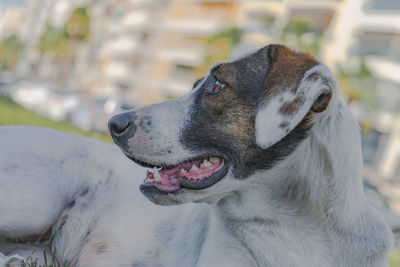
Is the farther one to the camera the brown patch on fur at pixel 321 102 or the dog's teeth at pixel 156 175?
the dog's teeth at pixel 156 175

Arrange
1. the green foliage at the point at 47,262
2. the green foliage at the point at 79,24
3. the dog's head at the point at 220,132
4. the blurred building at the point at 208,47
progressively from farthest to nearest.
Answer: the green foliage at the point at 79,24 → the blurred building at the point at 208,47 → the green foliage at the point at 47,262 → the dog's head at the point at 220,132

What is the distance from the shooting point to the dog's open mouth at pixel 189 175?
7.86 ft

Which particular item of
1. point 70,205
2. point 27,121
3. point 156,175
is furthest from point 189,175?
point 27,121

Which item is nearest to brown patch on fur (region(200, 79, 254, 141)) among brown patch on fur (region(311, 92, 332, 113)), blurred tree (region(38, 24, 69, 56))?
brown patch on fur (region(311, 92, 332, 113))

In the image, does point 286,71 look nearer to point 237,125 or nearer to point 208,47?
point 237,125

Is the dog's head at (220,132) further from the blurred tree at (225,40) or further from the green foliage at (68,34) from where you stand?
the green foliage at (68,34)

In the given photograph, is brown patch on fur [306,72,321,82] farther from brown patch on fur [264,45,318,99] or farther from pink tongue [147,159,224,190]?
pink tongue [147,159,224,190]

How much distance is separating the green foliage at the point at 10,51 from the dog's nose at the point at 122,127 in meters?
99.8

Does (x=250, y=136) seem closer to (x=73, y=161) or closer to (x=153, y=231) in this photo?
(x=153, y=231)

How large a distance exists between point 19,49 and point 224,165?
100012mm

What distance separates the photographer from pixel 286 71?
234 cm

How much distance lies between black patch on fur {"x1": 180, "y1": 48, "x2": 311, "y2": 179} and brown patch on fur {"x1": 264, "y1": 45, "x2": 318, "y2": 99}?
57 millimetres

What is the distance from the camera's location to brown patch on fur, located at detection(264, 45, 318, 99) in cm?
227

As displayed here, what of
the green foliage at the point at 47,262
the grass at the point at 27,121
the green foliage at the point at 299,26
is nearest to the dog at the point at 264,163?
the green foliage at the point at 47,262
